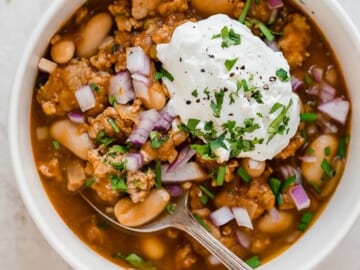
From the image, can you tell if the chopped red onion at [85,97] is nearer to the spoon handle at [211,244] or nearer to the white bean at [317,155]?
the spoon handle at [211,244]

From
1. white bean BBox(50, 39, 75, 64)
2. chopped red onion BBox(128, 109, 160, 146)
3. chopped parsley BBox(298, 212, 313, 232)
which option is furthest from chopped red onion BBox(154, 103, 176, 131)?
chopped parsley BBox(298, 212, 313, 232)

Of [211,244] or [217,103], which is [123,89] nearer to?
[217,103]

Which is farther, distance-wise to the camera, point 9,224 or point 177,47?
point 9,224

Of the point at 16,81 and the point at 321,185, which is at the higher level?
the point at 16,81

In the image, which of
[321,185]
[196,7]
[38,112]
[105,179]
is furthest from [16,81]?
[321,185]

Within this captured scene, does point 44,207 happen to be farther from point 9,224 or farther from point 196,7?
point 196,7

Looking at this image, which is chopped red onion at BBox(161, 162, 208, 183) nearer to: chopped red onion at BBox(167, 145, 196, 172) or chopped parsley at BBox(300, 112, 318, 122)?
chopped red onion at BBox(167, 145, 196, 172)

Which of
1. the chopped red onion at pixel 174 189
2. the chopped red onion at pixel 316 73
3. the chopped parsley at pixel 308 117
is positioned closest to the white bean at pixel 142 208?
the chopped red onion at pixel 174 189

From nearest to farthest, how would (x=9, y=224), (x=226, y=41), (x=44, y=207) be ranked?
(x=226, y=41), (x=44, y=207), (x=9, y=224)
